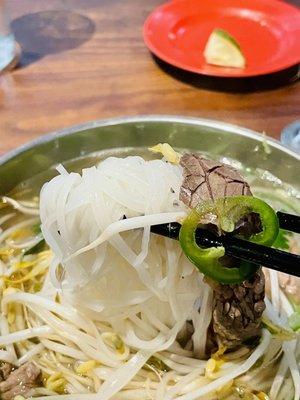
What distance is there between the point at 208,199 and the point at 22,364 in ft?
1.87

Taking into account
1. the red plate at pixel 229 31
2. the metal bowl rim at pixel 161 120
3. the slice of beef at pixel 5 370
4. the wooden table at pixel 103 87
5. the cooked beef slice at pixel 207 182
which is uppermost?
the cooked beef slice at pixel 207 182

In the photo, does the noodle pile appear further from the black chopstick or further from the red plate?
the red plate

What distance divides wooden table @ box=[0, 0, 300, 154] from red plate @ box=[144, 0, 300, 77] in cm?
7

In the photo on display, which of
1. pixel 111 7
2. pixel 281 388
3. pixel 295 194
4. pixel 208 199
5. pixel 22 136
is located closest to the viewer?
pixel 208 199

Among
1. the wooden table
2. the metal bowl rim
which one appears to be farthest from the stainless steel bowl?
the wooden table

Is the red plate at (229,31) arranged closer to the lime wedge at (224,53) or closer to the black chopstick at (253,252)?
the lime wedge at (224,53)

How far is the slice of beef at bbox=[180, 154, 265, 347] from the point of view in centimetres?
116

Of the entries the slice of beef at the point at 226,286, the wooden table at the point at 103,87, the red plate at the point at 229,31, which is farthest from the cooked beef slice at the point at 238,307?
the red plate at the point at 229,31

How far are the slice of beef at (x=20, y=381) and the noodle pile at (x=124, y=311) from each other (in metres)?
0.02

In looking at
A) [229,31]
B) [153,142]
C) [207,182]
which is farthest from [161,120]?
[229,31]

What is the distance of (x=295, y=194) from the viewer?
161cm

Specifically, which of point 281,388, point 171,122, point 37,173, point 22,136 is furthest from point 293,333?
point 22,136

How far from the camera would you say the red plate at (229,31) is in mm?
2227

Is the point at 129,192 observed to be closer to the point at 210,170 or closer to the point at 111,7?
the point at 210,170
